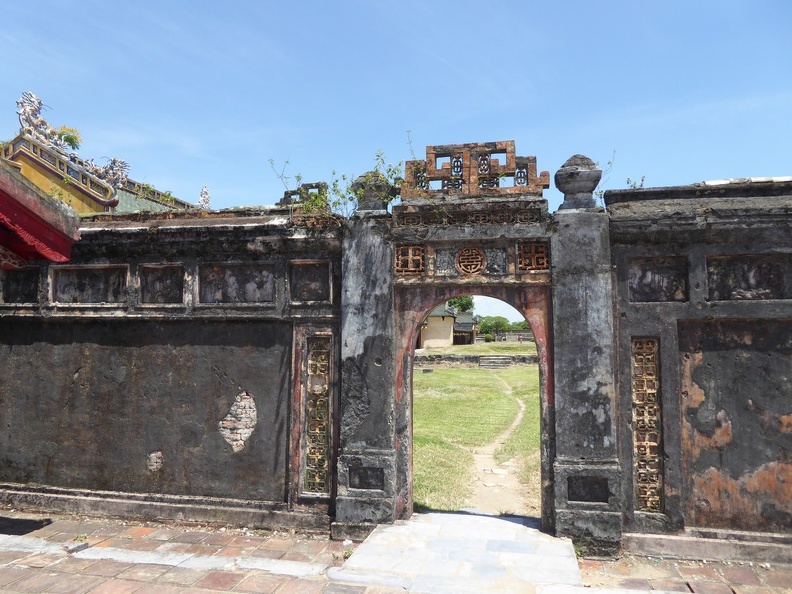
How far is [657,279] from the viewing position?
6035 millimetres

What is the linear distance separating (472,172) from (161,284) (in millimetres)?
4303

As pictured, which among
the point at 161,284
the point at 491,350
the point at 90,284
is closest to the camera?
the point at 161,284

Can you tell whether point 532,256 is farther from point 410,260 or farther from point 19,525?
point 19,525

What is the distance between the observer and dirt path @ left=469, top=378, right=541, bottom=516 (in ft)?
25.9

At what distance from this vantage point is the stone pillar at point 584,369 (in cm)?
576

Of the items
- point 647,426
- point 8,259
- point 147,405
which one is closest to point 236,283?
point 147,405

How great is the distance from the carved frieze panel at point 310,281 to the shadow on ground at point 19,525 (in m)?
4.23

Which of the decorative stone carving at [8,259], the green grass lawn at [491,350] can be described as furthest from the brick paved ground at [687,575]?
the green grass lawn at [491,350]

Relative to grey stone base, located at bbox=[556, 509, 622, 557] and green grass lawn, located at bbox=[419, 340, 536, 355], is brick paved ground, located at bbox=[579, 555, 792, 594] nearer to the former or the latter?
→ grey stone base, located at bbox=[556, 509, 622, 557]

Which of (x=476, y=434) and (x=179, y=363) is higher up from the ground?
(x=179, y=363)

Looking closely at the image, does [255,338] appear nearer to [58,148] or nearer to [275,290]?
[275,290]

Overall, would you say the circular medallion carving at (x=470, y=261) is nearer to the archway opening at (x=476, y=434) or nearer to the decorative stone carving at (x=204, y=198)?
the archway opening at (x=476, y=434)

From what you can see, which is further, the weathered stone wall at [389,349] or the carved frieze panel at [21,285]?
the carved frieze panel at [21,285]

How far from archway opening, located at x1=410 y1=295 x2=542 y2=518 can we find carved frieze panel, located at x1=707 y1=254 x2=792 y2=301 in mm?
2794
